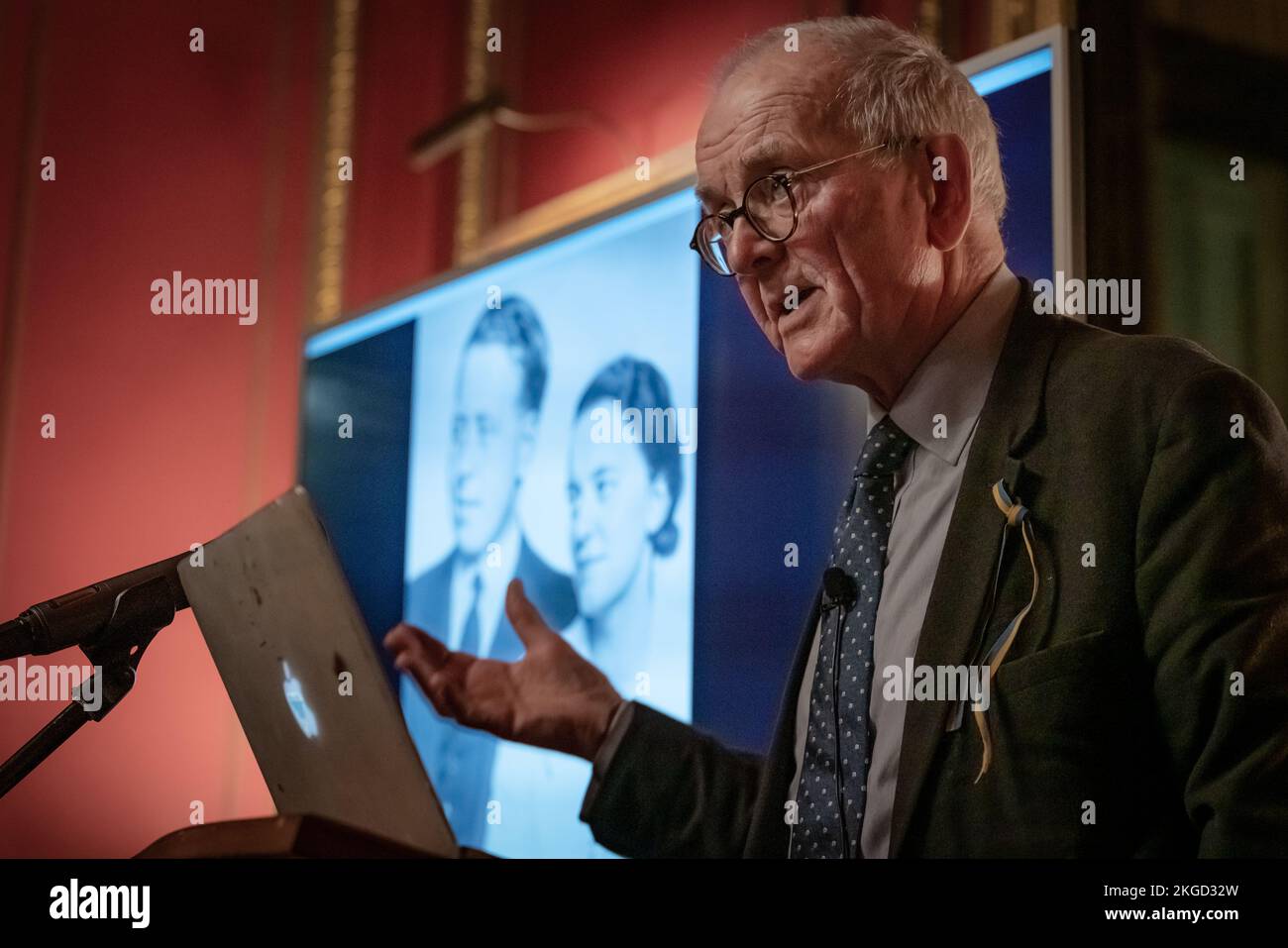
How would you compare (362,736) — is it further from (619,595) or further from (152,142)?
(152,142)

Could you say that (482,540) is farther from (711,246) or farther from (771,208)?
(771,208)

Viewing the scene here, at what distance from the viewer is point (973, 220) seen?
1530mm

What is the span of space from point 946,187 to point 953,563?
18.9 inches

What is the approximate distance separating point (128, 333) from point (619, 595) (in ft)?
4.18

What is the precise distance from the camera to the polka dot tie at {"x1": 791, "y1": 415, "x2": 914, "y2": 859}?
1.39 meters

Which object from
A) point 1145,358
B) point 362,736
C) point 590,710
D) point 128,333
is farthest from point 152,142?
point 1145,358

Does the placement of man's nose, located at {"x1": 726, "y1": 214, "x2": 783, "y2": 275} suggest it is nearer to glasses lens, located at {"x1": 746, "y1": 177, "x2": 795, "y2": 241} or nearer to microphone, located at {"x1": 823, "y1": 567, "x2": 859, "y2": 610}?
glasses lens, located at {"x1": 746, "y1": 177, "x2": 795, "y2": 241}

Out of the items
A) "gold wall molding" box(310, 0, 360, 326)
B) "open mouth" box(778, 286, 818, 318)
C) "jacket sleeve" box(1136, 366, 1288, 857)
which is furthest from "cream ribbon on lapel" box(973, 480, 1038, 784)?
"gold wall molding" box(310, 0, 360, 326)

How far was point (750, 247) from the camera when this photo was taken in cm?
155

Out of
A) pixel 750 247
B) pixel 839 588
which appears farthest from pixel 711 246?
pixel 839 588

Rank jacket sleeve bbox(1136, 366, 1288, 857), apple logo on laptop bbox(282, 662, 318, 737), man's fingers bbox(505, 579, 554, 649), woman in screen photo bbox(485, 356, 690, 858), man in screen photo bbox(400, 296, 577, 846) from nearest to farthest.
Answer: jacket sleeve bbox(1136, 366, 1288, 857), apple logo on laptop bbox(282, 662, 318, 737), man's fingers bbox(505, 579, 554, 649), woman in screen photo bbox(485, 356, 690, 858), man in screen photo bbox(400, 296, 577, 846)

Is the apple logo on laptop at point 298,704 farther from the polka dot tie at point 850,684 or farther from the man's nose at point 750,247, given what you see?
the man's nose at point 750,247

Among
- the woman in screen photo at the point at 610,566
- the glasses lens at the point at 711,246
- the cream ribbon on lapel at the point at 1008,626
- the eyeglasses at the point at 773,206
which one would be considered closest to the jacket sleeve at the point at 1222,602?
the cream ribbon on lapel at the point at 1008,626

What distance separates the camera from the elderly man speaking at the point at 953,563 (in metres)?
1.19
